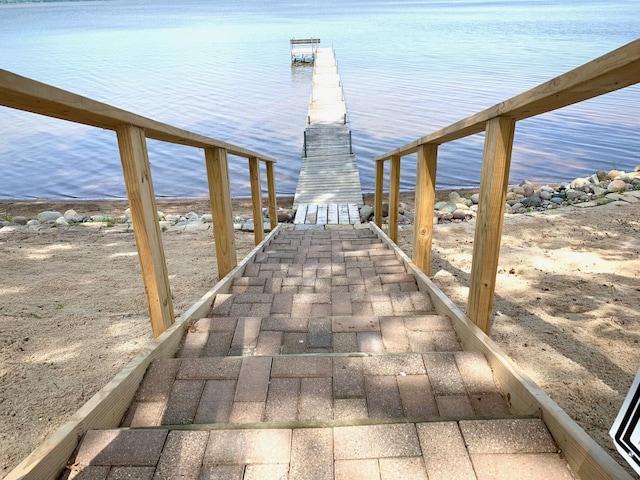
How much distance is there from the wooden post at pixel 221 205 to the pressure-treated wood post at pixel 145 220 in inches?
43.8

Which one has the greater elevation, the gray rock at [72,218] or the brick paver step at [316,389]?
the brick paver step at [316,389]

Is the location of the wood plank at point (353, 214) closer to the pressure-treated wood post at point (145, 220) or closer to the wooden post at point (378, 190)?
the wooden post at point (378, 190)

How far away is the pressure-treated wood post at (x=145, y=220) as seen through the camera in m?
1.73

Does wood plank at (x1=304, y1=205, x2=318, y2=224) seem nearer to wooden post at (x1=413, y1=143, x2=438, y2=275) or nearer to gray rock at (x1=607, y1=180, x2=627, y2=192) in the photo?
wooden post at (x1=413, y1=143, x2=438, y2=275)

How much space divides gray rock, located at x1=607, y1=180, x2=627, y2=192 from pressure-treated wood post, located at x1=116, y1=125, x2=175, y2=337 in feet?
30.4

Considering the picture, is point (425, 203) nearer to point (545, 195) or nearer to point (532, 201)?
point (532, 201)

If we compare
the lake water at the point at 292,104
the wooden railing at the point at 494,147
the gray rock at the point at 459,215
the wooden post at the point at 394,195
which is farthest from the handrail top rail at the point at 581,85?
the lake water at the point at 292,104

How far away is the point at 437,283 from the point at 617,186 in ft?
23.1

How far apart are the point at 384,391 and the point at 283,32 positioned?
224 ft

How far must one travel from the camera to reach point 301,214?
7875mm

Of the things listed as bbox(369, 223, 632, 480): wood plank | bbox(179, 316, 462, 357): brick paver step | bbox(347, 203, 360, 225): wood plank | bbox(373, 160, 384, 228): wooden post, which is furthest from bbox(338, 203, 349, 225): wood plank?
bbox(369, 223, 632, 480): wood plank

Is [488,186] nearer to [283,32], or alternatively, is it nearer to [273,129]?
[273,129]

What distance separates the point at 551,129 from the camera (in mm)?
16969

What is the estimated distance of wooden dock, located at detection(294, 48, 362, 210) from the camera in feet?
29.9
